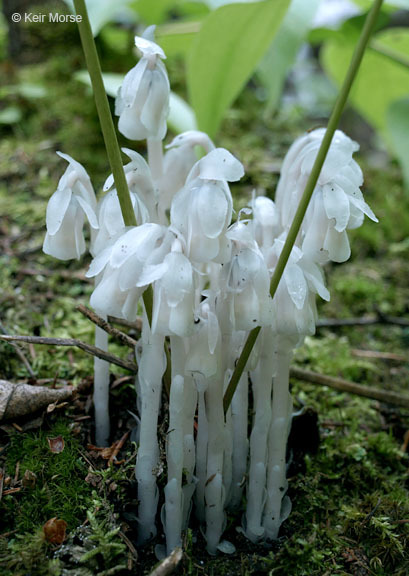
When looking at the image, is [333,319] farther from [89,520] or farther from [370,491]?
[89,520]

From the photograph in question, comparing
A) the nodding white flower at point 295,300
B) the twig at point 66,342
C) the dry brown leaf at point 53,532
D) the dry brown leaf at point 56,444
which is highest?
the nodding white flower at point 295,300

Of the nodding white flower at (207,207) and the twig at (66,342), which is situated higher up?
the nodding white flower at (207,207)

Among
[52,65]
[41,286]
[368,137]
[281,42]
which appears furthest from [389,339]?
[368,137]

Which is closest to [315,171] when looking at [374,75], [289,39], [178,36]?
[289,39]

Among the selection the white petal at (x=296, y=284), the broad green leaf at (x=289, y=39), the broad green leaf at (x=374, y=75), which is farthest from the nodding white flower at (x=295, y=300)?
the broad green leaf at (x=374, y=75)

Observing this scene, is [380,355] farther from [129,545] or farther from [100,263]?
[100,263]

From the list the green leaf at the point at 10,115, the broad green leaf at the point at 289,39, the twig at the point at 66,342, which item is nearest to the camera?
the twig at the point at 66,342

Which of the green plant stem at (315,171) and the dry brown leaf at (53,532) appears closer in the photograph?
the green plant stem at (315,171)

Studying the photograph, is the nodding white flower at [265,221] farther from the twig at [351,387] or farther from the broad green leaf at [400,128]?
the broad green leaf at [400,128]
